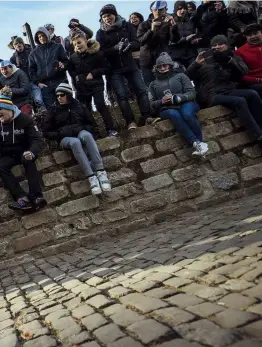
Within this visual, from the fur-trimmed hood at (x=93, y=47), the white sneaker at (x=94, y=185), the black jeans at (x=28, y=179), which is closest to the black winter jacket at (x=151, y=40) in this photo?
the fur-trimmed hood at (x=93, y=47)

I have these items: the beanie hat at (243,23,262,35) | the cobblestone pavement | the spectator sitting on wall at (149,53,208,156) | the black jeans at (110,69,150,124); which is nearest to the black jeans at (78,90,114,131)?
the black jeans at (110,69,150,124)

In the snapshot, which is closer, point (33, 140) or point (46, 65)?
point (33, 140)

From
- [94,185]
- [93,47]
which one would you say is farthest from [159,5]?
[94,185]

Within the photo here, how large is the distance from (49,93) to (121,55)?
1.60 m

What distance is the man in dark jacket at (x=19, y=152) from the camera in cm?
610

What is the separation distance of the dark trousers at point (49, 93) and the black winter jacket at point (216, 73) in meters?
2.62

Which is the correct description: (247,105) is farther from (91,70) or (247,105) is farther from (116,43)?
(91,70)

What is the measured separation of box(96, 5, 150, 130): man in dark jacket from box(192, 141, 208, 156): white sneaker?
133 cm

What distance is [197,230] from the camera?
194 inches

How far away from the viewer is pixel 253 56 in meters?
7.17

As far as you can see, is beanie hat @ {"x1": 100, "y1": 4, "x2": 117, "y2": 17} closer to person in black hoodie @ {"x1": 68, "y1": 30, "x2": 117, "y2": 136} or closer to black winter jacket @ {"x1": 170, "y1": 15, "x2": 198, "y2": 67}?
person in black hoodie @ {"x1": 68, "y1": 30, "x2": 117, "y2": 136}

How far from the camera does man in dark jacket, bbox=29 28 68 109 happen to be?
24.8ft

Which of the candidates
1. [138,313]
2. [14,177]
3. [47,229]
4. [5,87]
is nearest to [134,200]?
[47,229]

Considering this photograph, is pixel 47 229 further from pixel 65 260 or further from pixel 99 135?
pixel 99 135
